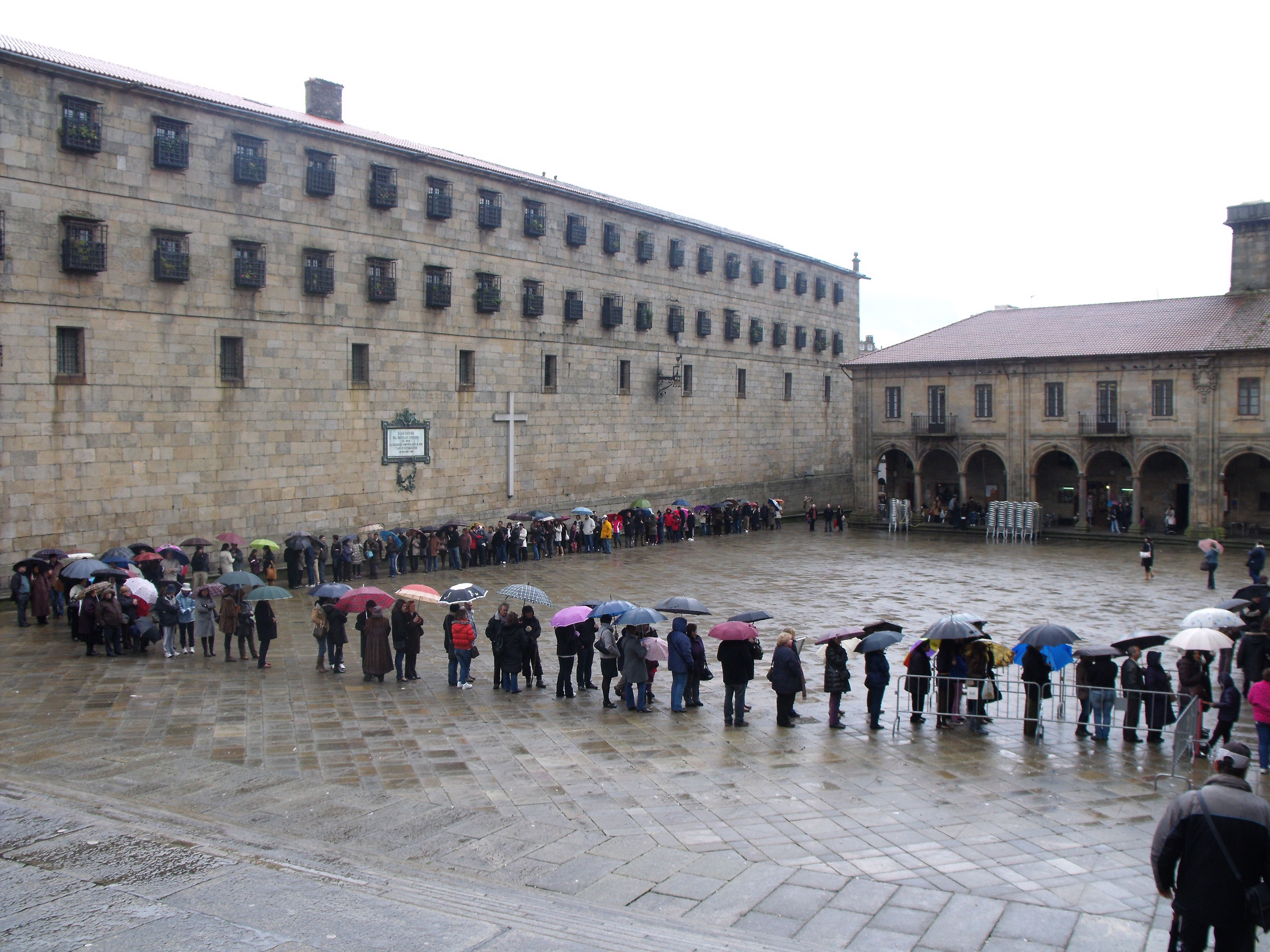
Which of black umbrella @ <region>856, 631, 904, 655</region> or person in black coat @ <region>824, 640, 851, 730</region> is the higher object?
black umbrella @ <region>856, 631, 904, 655</region>

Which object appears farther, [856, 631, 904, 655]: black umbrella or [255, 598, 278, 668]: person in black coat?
[255, 598, 278, 668]: person in black coat

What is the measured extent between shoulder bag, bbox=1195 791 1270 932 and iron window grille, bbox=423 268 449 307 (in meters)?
29.2

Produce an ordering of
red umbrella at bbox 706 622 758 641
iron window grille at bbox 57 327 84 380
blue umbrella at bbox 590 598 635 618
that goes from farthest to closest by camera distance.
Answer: iron window grille at bbox 57 327 84 380, blue umbrella at bbox 590 598 635 618, red umbrella at bbox 706 622 758 641

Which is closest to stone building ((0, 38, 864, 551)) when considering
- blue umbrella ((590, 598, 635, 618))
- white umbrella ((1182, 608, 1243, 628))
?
blue umbrella ((590, 598, 635, 618))

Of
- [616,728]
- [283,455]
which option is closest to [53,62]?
[283,455]

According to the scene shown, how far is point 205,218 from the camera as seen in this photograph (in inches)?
1065

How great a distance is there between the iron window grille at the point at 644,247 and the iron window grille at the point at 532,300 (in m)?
6.27

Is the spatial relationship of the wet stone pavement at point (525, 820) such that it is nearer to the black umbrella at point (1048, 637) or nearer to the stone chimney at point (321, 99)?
the black umbrella at point (1048, 637)

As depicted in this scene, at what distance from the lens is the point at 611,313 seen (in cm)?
4006

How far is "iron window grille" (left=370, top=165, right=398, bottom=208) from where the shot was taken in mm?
31062

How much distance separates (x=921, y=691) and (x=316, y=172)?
2269 centimetres

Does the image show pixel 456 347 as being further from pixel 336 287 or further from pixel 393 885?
pixel 393 885

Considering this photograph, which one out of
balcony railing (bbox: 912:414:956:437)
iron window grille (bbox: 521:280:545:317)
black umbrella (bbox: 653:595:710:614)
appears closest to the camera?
black umbrella (bbox: 653:595:710:614)

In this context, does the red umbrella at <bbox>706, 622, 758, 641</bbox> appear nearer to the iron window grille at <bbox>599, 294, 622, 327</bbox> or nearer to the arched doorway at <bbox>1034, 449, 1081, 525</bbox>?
the iron window grille at <bbox>599, 294, 622, 327</bbox>
